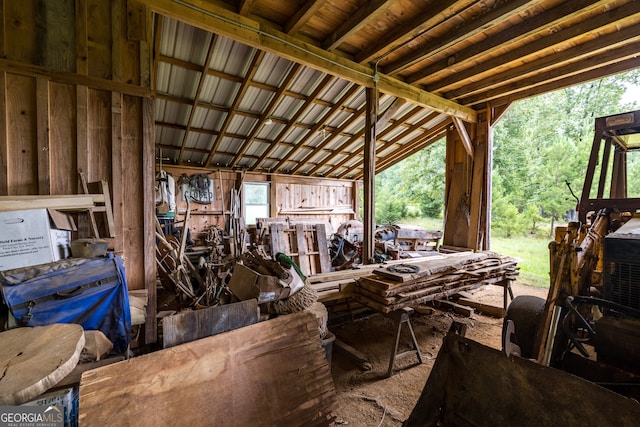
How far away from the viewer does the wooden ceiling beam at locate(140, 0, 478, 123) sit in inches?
117

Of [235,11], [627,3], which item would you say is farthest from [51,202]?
[627,3]

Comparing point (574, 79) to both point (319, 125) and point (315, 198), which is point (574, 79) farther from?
point (315, 198)

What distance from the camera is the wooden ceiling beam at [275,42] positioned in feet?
9.78

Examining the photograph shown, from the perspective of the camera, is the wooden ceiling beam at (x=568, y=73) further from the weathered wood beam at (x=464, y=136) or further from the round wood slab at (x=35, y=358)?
the round wood slab at (x=35, y=358)

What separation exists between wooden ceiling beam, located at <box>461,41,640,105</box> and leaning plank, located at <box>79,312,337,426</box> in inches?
222

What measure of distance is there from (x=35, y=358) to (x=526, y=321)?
3862mm

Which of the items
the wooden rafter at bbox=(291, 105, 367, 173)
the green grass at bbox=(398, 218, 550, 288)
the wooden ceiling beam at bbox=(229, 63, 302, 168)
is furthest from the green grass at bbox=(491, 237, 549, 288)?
the wooden ceiling beam at bbox=(229, 63, 302, 168)

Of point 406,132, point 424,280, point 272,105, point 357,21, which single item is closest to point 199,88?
point 272,105

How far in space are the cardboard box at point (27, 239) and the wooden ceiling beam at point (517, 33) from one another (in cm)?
528

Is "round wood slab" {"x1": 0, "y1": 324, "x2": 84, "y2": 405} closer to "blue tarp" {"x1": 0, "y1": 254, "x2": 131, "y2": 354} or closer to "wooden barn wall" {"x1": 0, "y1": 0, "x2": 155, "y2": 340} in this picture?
"blue tarp" {"x1": 0, "y1": 254, "x2": 131, "y2": 354}

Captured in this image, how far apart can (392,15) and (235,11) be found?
1910 millimetres

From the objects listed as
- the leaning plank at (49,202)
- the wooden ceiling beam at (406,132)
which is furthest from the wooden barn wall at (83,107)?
the wooden ceiling beam at (406,132)

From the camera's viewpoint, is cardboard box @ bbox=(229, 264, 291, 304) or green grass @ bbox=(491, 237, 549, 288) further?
green grass @ bbox=(491, 237, 549, 288)

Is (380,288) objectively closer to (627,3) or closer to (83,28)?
(83,28)
